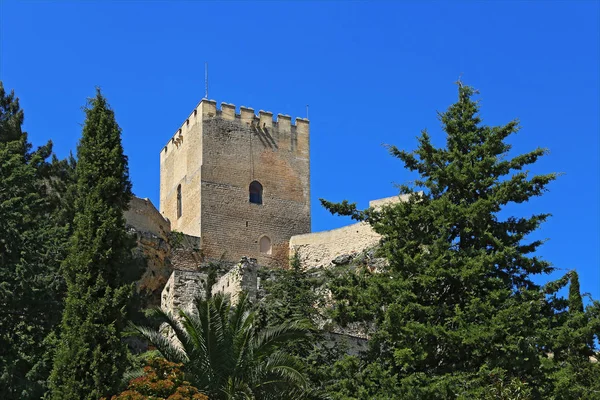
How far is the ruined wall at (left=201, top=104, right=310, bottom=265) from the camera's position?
41719 mm

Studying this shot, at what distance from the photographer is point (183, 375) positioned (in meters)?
17.5

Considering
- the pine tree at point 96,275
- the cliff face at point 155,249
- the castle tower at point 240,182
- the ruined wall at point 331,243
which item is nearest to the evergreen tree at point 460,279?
the pine tree at point 96,275

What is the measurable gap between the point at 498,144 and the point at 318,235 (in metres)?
21.5

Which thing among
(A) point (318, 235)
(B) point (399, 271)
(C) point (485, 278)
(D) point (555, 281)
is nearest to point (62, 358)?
(B) point (399, 271)

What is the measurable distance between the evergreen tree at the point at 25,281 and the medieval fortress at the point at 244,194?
1530cm

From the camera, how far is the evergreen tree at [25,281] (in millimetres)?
20297

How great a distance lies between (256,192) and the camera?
1699 inches

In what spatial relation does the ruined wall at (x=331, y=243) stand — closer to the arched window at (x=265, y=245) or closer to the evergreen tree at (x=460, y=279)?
the arched window at (x=265, y=245)

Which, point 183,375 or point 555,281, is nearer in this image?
point 183,375

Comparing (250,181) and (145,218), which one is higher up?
(250,181)

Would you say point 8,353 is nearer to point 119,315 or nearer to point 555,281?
point 119,315

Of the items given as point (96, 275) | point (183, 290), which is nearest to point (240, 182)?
point (183, 290)

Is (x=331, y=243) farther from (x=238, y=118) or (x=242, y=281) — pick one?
(x=242, y=281)

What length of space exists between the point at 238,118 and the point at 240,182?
2.88 meters
